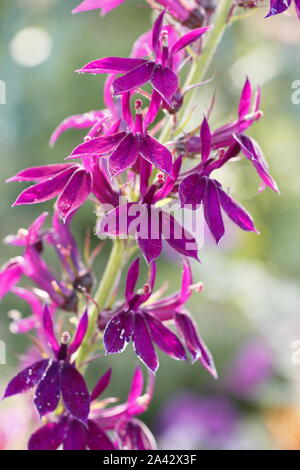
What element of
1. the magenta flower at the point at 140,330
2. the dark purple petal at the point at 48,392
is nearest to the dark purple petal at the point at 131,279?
the magenta flower at the point at 140,330

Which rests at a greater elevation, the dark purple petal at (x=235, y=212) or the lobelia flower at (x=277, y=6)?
the lobelia flower at (x=277, y=6)

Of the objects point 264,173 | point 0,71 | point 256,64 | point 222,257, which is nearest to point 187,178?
point 264,173

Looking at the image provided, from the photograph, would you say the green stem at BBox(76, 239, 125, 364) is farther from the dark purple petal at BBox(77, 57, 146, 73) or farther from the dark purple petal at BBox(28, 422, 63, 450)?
the dark purple petal at BBox(77, 57, 146, 73)

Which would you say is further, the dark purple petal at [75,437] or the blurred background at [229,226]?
the blurred background at [229,226]

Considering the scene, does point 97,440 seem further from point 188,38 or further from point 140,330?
point 188,38

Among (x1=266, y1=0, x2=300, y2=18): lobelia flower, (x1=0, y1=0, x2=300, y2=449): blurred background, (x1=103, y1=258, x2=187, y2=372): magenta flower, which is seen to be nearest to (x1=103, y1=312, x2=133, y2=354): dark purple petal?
(x1=103, y1=258, x2=187, y2=372): magenta flower

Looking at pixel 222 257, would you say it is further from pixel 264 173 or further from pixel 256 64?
pixel 264 173

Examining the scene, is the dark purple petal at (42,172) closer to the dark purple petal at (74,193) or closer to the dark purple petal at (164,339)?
the dark purple petal at (74,193)
